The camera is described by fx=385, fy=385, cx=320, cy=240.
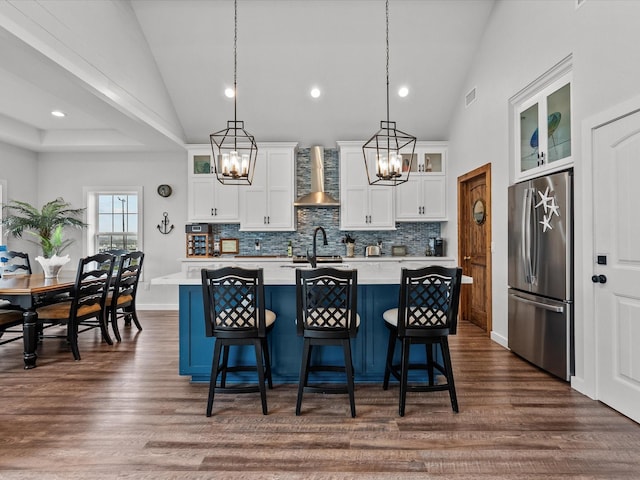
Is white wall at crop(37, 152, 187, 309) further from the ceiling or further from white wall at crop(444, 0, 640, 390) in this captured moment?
white wall at crop(444, 0, 640, 390)

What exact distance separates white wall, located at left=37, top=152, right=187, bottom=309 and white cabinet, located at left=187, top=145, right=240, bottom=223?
19.2 inches

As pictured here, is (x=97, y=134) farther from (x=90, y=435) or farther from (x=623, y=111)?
(x=623, y=111)

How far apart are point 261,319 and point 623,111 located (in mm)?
2743

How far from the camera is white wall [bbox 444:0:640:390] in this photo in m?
2.62

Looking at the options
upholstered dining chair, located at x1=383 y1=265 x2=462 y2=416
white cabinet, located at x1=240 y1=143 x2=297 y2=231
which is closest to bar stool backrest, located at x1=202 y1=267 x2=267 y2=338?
upholstered dining chair, located at x1=383 y1=265 x2=462 y2=416

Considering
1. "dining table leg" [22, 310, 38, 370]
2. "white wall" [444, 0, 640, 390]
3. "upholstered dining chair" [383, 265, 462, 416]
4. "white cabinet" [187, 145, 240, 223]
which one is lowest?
"dining table leg" [22, 310, 38, 370]

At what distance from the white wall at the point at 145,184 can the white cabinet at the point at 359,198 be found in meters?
2.73

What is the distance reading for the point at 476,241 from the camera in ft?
16.9

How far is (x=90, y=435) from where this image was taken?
234cm

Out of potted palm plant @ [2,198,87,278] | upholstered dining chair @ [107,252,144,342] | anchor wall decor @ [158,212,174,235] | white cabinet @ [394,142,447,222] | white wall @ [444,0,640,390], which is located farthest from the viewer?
anchor wall decor @ [158,212,174,235]

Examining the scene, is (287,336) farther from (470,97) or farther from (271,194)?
(470,97)

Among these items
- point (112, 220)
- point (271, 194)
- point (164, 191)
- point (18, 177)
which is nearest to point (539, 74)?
point (271, 194)

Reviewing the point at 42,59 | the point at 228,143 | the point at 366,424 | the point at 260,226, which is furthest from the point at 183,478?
the point at 228,143

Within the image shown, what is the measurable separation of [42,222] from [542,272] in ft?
22.7
